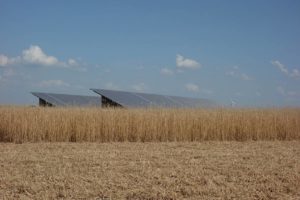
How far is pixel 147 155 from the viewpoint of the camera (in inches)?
332

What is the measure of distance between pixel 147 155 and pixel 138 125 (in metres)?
3.54

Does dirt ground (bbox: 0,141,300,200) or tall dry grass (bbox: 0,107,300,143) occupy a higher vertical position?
tall dry grass (bbox: 0,107,300,143)

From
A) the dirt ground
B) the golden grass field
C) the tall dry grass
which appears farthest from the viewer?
the tall dry grass

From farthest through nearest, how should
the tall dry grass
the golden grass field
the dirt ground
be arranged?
the tall dry grass → the golden grass field → the dirt ground

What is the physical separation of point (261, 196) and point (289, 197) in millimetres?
325

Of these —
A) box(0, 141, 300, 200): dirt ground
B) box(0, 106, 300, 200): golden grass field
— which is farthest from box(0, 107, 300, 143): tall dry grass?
box(0, 141, 300, 200): dirt ground

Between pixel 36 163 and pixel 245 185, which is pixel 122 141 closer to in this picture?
pixel 36 163

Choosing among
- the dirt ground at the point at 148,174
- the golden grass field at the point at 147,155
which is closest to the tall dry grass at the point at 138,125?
the golden grass field at the point at 147,155

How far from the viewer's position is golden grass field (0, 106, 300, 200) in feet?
18.3

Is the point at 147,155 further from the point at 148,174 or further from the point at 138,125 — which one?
the point at 138,125

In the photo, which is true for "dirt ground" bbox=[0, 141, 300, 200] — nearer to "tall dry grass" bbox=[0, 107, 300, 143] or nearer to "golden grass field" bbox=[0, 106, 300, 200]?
"golden grass field" bbox=[0, 106, 300, 200]

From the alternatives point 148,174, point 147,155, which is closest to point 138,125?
point 147,155

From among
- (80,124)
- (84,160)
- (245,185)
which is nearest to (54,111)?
(80,124)

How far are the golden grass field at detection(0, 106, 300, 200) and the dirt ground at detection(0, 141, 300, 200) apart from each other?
→ 0.04 ft
